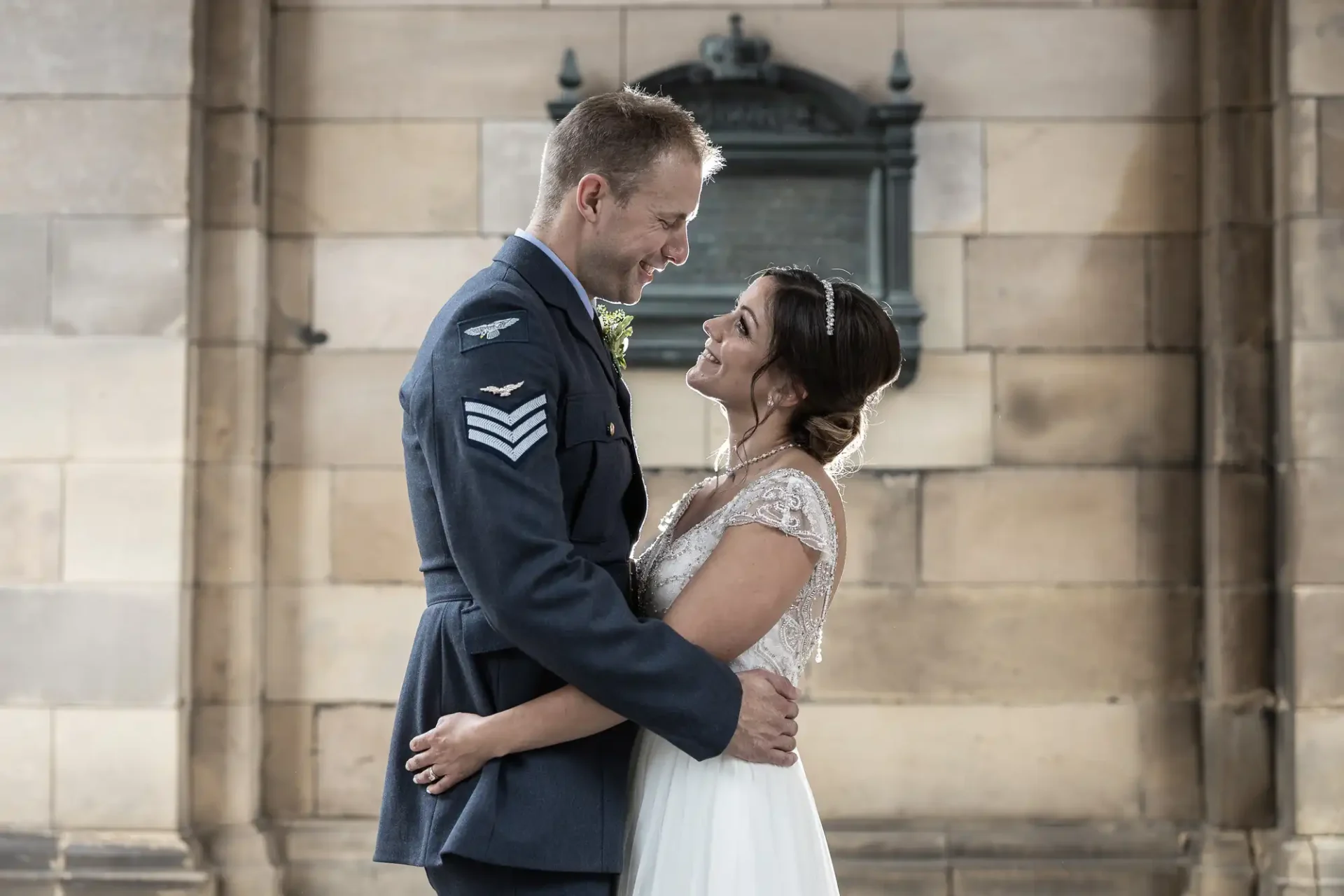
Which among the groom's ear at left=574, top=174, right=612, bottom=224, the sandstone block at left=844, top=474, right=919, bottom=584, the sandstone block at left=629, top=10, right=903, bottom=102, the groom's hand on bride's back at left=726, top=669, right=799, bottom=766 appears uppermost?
the sandstone block at left=629, top=10, right=903, bottom=102

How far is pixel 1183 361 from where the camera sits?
4.74m

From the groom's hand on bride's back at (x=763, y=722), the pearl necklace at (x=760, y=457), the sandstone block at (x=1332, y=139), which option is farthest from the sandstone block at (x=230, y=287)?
the sandstone block at (x=1332, y=139)

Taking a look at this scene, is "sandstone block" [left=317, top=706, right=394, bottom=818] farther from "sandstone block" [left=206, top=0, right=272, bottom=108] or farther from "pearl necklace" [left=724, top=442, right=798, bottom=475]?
"pearl necklace" [left=724, top=442, right=798, bottom=475]

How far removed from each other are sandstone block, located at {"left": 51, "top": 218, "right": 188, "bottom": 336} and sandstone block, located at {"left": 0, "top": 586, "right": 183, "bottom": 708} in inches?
34.3

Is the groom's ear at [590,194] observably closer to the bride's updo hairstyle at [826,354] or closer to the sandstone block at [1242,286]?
the bride's updo hairstyle at [826,354]

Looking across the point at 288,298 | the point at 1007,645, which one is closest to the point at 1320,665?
the point at 1007,645

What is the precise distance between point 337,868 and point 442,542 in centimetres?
288

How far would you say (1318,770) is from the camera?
4387mm

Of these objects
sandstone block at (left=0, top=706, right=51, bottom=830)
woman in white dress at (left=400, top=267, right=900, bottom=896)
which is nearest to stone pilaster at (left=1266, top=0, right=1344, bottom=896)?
woman in white dress at (left=400, top=267, right=900, bottom=896)

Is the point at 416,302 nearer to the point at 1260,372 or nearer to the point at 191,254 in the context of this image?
the point at 191,254

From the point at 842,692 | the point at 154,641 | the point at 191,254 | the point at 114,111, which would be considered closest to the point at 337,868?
the point at 154,641

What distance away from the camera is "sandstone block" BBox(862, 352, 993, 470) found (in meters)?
4.70

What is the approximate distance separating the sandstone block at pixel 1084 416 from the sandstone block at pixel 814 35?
112cm

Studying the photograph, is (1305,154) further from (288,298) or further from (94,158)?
(94,158)
